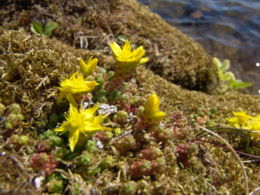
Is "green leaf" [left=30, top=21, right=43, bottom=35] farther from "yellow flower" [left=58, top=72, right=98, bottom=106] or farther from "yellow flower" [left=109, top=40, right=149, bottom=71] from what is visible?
"yellow flower" [left=58, top=72, right=98, bottom=106]

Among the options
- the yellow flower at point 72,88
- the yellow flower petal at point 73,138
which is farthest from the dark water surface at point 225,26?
the yellow flower petal at point 73,138

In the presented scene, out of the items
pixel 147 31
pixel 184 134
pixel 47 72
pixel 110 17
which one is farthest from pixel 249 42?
pixel 47 72

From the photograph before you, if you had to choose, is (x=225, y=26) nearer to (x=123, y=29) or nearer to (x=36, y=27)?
(x=123, y=29)

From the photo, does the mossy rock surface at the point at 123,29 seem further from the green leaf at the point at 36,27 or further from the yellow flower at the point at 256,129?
the yellow flower at the point at 256,129

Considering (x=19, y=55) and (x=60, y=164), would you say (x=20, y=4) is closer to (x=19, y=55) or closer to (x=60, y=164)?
(x=19, y=55)

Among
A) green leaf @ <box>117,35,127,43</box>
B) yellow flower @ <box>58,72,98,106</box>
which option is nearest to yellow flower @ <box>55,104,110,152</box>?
yellow flower @ <box>58,72,98,106</box>

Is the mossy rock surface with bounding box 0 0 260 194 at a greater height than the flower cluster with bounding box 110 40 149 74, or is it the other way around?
the flower cluster with bounding box 110 40 149 74

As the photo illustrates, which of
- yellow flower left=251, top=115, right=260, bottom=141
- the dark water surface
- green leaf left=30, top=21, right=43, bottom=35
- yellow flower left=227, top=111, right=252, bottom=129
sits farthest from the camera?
the dark water surface
